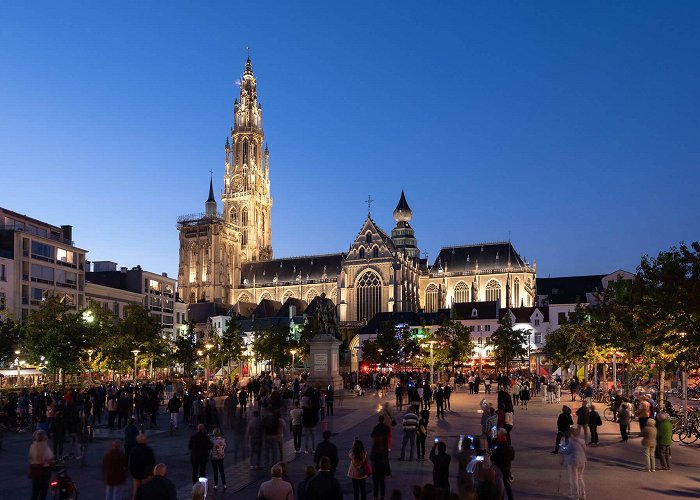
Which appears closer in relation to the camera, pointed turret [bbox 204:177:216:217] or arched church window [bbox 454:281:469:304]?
arched church window [bbox 454:281:469:304]

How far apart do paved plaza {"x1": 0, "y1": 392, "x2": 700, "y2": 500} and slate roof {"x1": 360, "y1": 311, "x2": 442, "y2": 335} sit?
7916 cm

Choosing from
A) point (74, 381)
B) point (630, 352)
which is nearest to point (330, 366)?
point (630, 352)

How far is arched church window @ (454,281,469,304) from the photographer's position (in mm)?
130800

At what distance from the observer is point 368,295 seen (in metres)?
126

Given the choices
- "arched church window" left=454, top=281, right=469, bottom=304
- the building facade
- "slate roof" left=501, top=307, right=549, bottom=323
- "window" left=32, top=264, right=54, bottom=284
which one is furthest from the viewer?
"arched church window" left=454, top=281, right=469, bottom=304

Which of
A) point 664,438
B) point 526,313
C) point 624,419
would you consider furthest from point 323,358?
point 526,313

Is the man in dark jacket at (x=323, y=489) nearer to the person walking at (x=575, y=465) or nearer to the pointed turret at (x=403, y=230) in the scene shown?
the person walking at (x=575, y=465)

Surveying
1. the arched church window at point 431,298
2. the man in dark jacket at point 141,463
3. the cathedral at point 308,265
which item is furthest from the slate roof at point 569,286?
the man in dark jacket at point 141,463

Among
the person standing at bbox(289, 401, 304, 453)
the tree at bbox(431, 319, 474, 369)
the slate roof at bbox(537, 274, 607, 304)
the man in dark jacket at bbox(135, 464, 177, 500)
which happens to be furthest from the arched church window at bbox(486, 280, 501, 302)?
the man in dark jacket at bbox(135, 464, 177, 500)

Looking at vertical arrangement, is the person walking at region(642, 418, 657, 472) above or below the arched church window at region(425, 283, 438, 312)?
below

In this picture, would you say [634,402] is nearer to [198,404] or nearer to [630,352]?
[630,352]

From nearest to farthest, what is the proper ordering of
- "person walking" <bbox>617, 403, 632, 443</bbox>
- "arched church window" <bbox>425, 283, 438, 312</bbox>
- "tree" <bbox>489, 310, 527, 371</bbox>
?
"person walking" <bbox>617, 403, 632, 443</bbox> → "tree" <bbox>489, 310, 527, 371</bbox> → "arched church window" <bbox>425, 283, 438, 312</bbox>

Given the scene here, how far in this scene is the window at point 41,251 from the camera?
71.4 meters

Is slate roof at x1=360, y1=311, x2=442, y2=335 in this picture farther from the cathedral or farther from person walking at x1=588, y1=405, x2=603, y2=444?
person walking at x1=588, y1=405, x2=603, y2=444
